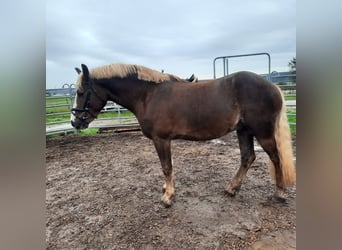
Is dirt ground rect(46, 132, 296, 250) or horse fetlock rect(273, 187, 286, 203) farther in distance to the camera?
horse fetlock rect(273, 187, 286, 203)

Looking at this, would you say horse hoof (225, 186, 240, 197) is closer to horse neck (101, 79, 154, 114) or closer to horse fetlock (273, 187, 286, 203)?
horse fetlock (273, 187, 286, 203)

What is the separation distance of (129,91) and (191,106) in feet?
1.50

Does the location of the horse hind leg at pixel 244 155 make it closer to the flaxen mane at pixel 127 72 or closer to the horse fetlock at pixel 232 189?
the horse fetlock at pixel 232 189

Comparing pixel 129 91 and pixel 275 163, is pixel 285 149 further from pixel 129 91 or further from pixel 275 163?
pixel 129 91

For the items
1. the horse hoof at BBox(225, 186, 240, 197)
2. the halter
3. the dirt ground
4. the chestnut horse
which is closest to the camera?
the dirt ground

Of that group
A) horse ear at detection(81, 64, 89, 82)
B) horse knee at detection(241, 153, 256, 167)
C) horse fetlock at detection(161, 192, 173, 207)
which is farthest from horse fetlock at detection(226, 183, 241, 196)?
horse ear at detection(81, 64, 89, 82)

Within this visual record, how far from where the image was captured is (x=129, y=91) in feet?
5.11

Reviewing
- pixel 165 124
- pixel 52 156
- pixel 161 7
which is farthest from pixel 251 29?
pixel 52 156

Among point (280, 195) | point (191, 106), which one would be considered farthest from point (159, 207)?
point (280, 195)

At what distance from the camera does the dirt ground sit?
1.20 m

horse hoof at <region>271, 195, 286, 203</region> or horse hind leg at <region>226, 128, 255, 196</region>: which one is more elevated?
horse hind leg at <region>226, 128, 255, 196</region>

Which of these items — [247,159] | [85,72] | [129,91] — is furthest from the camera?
[247,159]

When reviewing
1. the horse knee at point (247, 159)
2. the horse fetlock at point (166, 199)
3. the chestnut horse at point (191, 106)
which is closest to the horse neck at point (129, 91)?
the chestnut horse at point (191, 106)
